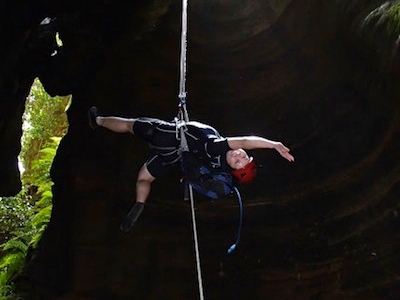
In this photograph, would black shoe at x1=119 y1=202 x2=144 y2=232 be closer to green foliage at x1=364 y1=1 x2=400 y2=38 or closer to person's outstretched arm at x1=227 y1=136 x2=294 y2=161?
person's outstretched arm at x1=227 y1=136 x2=294 y2=161

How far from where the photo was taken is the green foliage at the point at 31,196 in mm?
9133

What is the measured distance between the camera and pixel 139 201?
5367 mm

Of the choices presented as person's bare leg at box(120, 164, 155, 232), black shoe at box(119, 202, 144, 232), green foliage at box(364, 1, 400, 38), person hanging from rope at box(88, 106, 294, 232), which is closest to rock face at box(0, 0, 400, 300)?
green foliage at box(364, 1, 400, 38)

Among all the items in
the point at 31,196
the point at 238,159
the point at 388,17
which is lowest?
the point at 238,159

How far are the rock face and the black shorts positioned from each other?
109 centimetres

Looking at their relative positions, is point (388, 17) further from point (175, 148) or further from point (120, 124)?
point (120, 124)

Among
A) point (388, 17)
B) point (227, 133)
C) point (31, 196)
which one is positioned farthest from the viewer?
point (31, 196)

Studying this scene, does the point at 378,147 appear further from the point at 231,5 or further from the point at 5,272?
the point at 5,272

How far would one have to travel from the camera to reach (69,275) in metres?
7.19

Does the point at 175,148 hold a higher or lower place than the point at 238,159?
higher

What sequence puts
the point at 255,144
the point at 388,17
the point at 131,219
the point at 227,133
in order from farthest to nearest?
the point at 227,133 < the point at 388,17 < the point at 131,219 < the point at 255,144

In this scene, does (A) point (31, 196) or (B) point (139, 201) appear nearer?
(B) point (139, 201)

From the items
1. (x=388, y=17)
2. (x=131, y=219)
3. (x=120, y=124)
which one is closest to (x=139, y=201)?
(x=131, y=219)

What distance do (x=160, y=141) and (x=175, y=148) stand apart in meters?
0.16
